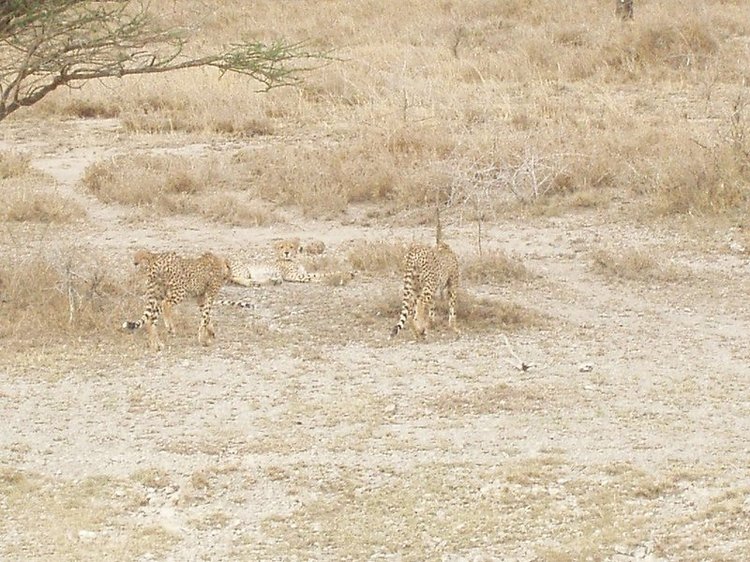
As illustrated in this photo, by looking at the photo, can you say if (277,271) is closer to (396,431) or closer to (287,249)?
(287,249)

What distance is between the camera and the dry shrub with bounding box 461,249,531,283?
11.0 meters

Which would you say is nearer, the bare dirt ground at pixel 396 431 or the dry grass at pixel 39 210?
the bare dirt ground at pixel 396 431

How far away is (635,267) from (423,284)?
2178mm

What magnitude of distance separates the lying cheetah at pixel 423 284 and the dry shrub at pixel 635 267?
1.82 meters

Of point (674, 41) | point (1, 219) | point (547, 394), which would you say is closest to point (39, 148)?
point (1, 219)

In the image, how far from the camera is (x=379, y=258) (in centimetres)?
1136

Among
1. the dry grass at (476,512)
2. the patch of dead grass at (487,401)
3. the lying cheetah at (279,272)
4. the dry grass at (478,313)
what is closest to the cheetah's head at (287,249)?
the lying cheetah at (279,272)

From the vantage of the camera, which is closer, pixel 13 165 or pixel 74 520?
pixel 74 520

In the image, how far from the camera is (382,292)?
34.5 feet

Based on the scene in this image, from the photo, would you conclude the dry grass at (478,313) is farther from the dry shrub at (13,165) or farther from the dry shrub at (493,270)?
the dry shrub at (13,165)

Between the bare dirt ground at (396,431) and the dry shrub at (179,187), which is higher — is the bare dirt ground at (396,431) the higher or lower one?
the lower one

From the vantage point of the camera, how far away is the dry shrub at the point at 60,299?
9.70 metres

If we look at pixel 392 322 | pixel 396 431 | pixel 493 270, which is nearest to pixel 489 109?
pixel 493 270

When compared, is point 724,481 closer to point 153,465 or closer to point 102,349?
point 153,465
